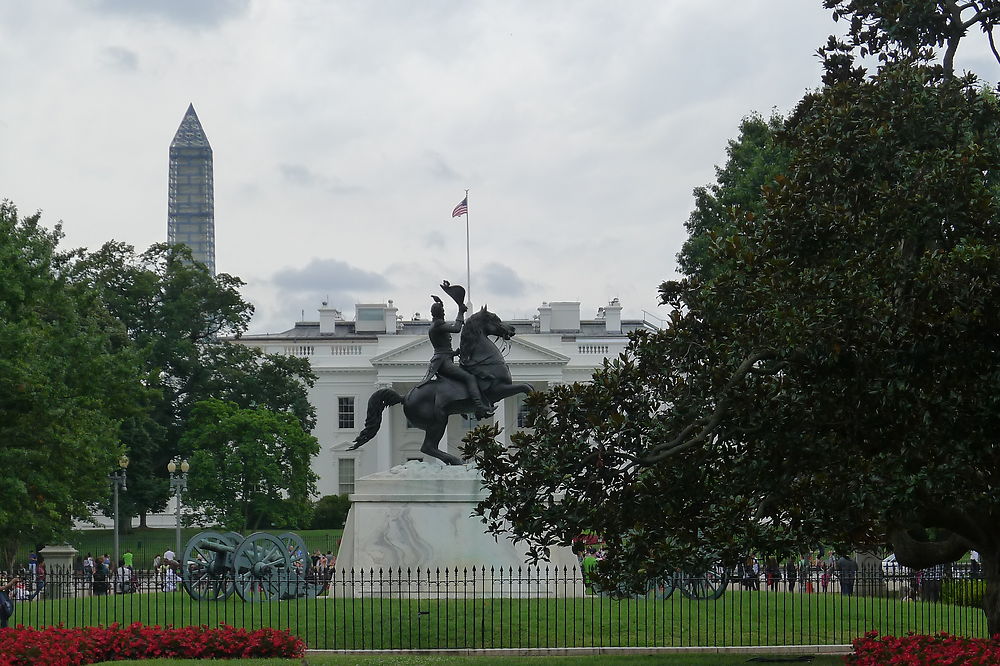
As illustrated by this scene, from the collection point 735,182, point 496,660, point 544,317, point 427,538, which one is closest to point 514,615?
point 496,660

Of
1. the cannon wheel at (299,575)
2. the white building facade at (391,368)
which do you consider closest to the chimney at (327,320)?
the white building facade at (391,368)

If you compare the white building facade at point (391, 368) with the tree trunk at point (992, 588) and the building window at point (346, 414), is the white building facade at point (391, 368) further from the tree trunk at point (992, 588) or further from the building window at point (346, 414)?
the tree trunk at point (992, 588)

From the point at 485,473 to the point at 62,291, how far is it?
754 inches

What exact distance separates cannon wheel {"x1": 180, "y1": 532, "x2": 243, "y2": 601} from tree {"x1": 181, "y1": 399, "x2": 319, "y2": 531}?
26150 mm

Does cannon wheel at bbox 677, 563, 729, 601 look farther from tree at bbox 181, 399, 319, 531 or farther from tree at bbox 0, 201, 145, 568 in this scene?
tree at bbox 181, 399, 319, 531

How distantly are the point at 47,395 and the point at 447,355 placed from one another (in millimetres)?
7917

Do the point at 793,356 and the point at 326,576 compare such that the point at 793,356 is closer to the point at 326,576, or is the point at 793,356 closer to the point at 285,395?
the point at 326,576

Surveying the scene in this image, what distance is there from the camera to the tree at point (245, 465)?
4722cm

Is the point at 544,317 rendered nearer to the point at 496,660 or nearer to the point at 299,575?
the point at 299,575

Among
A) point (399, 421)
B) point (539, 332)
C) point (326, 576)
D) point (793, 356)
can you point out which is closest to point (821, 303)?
point (793, 356)

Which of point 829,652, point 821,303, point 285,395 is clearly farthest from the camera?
point 285,395

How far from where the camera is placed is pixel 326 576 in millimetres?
20594

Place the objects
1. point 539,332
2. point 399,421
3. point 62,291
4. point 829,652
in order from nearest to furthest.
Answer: point 829,652 → point 62,291 → point 399,421 → point 539,332

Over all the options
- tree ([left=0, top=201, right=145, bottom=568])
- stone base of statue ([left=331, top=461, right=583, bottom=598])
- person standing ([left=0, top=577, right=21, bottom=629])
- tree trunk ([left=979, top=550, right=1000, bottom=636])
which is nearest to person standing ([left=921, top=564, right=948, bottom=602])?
stone base of statue ([left=331, top=461, right=583, bottom=598])
